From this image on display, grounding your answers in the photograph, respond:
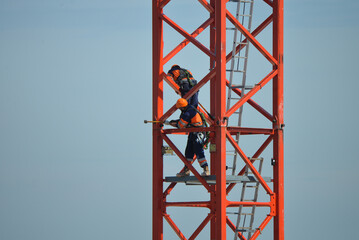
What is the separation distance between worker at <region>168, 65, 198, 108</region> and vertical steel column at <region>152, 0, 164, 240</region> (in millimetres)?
417

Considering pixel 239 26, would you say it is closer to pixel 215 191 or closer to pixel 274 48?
pixel 274 48

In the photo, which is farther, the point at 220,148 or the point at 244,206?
the point at 244,206

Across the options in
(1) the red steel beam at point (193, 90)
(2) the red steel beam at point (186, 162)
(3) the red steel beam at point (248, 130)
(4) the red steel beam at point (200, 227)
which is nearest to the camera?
(1) the red steel beam at point (193, 90)

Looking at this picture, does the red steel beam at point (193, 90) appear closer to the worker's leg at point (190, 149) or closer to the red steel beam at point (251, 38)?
the worker's leg at point (190, 149)

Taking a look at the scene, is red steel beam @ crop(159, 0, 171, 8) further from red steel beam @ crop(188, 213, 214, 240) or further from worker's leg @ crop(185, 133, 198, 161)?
red steel beam @ crop(188, 213, 214, 240)

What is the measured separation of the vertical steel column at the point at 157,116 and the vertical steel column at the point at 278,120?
118 inches

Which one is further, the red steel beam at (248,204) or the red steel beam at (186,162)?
the red steel beam at (186,162)

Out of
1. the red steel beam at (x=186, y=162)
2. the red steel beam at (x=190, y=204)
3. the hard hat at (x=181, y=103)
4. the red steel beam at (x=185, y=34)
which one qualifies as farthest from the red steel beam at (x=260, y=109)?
the red steel beam at (x=190, y=204)

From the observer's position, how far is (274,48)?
87.3 feet

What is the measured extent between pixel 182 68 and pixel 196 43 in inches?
33.7

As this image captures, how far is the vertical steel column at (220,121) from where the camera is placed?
2478cm

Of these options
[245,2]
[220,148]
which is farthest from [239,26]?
[220,148]

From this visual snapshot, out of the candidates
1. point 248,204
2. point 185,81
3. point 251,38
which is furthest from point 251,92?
point 248,204

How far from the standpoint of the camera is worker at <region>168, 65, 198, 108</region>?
26.3 m
